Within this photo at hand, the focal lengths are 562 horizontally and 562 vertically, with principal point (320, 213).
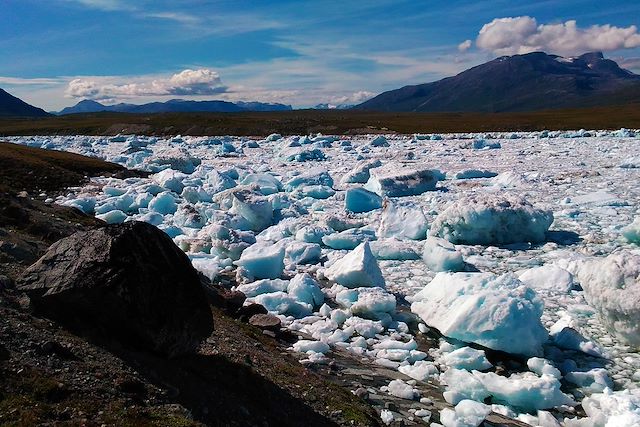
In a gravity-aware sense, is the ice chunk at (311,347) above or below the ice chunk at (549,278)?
below

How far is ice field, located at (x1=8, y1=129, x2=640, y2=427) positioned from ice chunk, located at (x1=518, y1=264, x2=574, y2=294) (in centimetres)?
3

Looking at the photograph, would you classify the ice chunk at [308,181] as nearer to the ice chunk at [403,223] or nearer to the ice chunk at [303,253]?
the ice chunk at [403,223]

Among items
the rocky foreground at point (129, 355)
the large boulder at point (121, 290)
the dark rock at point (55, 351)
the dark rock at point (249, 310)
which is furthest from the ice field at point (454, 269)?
the dark rock at point (55, 351)

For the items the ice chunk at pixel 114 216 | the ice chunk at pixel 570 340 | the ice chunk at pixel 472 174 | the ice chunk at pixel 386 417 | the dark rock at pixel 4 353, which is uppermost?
the dark rock at pixel 4 353

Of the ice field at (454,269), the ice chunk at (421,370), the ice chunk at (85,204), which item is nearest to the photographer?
the ice field at (454,269)

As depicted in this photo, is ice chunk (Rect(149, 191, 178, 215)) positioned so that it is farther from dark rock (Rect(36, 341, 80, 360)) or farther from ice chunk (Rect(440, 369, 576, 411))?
dark rock (Rect(36, 341, 80, 360))

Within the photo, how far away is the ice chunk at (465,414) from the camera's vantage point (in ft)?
20.9

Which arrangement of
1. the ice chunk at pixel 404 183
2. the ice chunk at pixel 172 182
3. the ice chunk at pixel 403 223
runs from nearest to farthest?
the ice chunk at pixel 403 223 → the ice chunk at pixel 404 183 → the ice chunk at pixel 172 182

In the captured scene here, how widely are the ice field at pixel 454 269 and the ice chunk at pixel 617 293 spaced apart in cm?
2

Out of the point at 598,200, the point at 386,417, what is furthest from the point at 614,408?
the point at 598,200

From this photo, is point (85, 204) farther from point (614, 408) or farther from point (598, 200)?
point (614, 408)

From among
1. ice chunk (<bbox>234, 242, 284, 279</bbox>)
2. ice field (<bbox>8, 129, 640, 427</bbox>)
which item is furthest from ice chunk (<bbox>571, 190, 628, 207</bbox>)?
ice chunk (<bbox>234, 242, 284, 279</bbox>)

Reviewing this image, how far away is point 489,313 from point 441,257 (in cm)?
368

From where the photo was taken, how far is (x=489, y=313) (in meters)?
8.39
